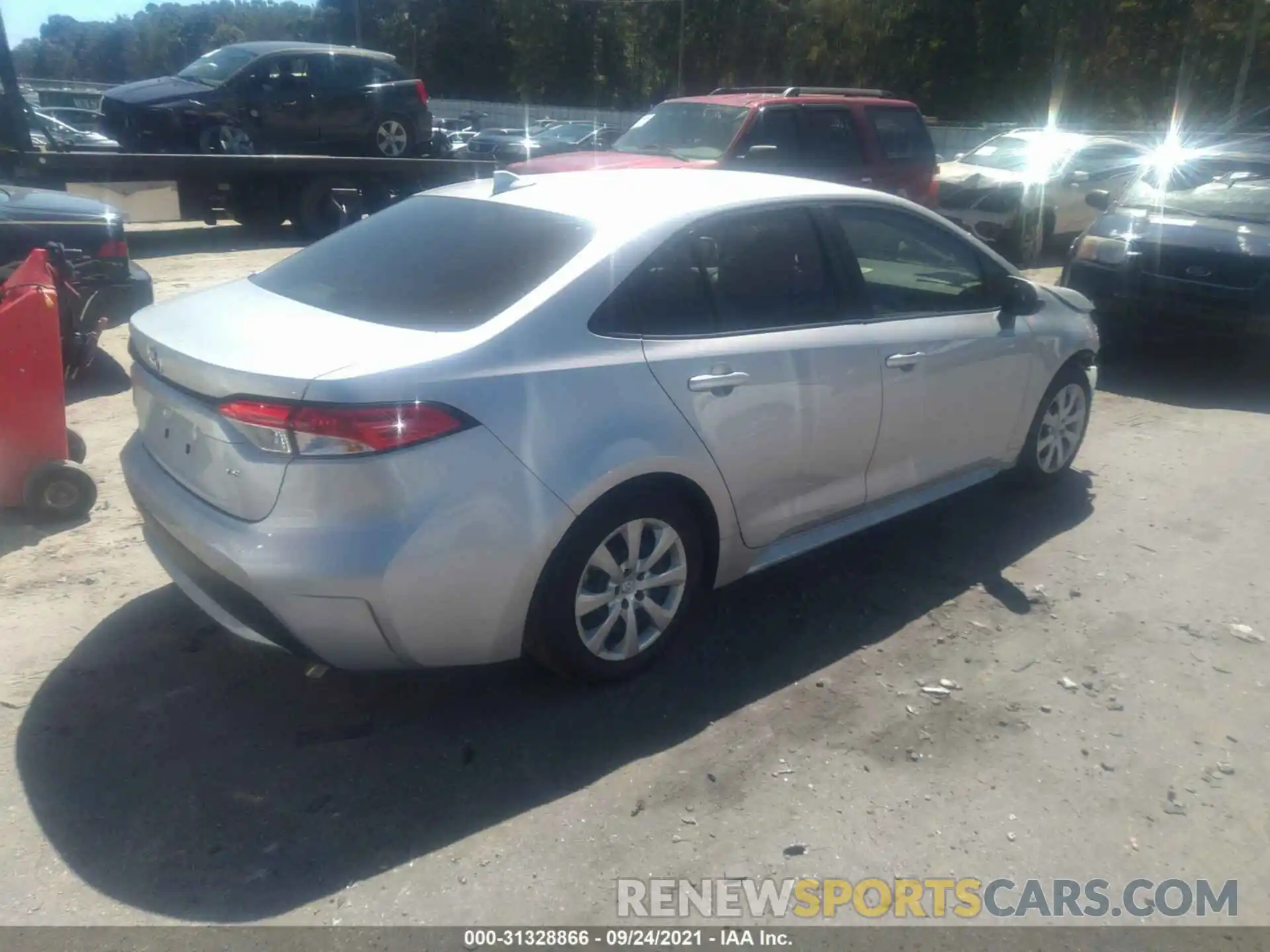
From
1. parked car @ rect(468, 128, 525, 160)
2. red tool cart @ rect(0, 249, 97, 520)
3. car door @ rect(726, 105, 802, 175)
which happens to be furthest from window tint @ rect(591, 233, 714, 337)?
parked car @ rect(468, 128, 525, 160)

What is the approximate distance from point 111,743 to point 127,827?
44 cm

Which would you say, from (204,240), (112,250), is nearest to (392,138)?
(204,240)

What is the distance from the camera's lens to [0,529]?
4.73 m

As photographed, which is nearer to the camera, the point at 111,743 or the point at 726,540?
the point at 111,743

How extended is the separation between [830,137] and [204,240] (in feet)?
27.2

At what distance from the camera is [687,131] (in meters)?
10.5

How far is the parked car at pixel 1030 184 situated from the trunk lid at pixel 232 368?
1093 centimetres

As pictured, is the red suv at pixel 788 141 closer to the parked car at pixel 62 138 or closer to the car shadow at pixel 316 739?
the parked car at pixel 62 138

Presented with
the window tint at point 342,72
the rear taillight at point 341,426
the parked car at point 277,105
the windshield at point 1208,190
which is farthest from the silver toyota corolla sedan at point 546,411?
the window tint at point 342,72

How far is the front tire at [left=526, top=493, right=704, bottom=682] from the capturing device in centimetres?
332

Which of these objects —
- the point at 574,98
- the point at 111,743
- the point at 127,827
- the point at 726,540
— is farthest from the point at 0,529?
the point at 574,98

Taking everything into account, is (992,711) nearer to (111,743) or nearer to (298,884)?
(298,884)

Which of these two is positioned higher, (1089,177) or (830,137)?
(830,137)

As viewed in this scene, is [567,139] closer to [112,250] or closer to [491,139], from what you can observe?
[491,139]
